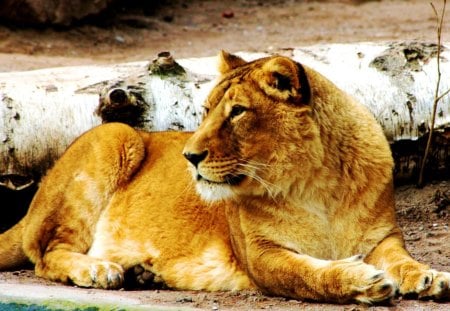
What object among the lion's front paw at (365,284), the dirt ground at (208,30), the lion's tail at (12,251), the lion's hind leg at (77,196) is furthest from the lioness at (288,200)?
the dirt ground at (208,30)

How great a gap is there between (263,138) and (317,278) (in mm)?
744

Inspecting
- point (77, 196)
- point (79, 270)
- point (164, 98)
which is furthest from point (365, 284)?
point (164, 98)

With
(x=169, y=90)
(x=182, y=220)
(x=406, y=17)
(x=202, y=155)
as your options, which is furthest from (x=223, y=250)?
(x=406, y=17)

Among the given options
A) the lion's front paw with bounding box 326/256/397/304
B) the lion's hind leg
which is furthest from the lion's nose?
the lion's hind leg

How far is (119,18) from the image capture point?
46.6 feet

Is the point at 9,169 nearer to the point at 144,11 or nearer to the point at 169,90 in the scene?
the point at 169,90

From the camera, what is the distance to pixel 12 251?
22.1 ft

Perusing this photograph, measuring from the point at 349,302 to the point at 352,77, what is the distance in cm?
299

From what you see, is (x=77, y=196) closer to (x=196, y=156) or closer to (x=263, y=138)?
(x=196, y=156)

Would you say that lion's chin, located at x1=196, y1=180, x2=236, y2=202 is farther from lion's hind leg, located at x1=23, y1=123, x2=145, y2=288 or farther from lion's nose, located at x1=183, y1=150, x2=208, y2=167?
lion's hind leg, located at x1=23, y1=123, x2=145, y2=288

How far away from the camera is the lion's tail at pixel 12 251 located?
6.71m

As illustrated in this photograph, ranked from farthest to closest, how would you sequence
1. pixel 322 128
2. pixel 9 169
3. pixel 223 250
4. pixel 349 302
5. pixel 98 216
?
pixel 9 169
pixel 98 216
pixel 223 250
pixel 322 128
pixel 349 302

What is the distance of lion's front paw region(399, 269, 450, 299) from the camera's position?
503cm

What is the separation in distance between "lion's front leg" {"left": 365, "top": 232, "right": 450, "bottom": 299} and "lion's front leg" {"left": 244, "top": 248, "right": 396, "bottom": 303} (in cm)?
23
